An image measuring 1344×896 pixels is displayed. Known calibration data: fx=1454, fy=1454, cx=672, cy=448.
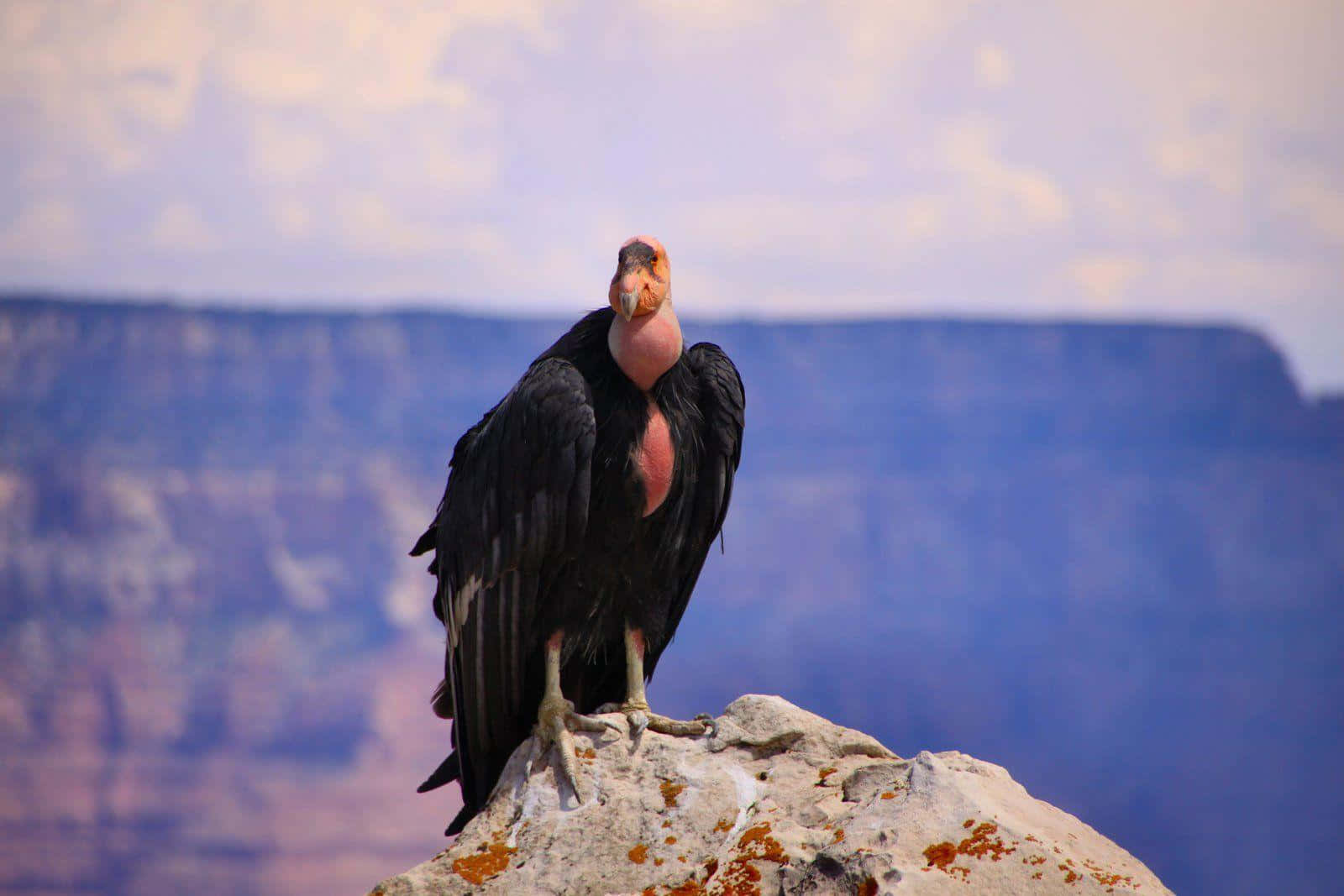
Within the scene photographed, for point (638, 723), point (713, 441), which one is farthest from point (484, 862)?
point (713, 441)

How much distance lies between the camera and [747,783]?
4.52m

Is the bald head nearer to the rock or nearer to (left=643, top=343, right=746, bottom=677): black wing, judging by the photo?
(left=643, top=343, right=746, bottom=677): black wing

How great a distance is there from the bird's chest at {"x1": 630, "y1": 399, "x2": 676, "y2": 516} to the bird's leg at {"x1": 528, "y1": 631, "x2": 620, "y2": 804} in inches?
28.0

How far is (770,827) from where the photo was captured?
13.8ft

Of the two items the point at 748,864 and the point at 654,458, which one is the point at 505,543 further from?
the point at 748,864

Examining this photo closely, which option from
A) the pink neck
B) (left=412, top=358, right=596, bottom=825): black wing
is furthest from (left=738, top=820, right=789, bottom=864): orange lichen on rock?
the pink neck

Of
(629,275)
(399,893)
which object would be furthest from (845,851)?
(629,275)

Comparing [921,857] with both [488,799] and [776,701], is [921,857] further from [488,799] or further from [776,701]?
[488,799]

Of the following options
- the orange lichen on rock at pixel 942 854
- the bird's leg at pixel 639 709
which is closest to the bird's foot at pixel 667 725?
the bird's leg at pixel 639 709

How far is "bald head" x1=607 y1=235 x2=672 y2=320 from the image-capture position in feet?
16.3

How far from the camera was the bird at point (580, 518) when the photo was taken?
4984mm

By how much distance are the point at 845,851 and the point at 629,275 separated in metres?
2.13

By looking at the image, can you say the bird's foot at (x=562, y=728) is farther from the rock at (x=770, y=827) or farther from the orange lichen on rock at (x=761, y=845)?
the orange lichen on rock at (x=761, y=845)

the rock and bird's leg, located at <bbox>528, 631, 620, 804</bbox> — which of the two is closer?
the rock
